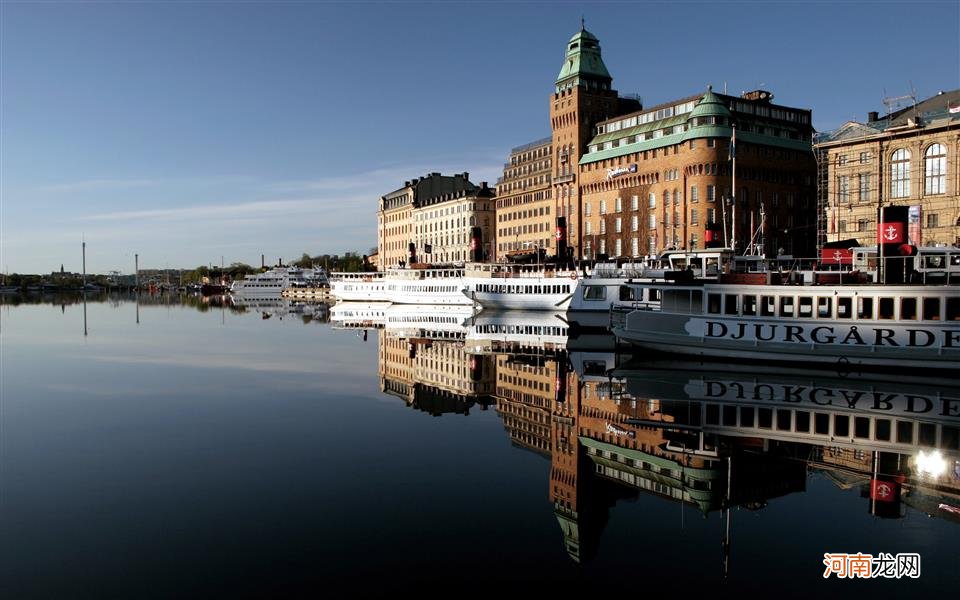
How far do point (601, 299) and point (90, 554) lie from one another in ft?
189

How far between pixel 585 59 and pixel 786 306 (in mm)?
90591

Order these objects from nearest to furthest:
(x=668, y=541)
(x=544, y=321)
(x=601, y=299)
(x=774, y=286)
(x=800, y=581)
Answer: (x=800, y=581) < (x=668, y=541) < (x=774, y=286) < (x=601, y=299) < (x=544, y=321)

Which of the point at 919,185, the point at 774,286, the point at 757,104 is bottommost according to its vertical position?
the point at 774,286

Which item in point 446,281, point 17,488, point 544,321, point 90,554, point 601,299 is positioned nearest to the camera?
point 90,554

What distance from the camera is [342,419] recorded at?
1090 inches

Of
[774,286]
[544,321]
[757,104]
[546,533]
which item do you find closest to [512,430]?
[546,533]

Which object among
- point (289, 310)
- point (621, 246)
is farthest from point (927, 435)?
point (289, 310)

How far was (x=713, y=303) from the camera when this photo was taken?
42438 millimetres

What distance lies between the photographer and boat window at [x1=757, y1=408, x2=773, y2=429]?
25453mm

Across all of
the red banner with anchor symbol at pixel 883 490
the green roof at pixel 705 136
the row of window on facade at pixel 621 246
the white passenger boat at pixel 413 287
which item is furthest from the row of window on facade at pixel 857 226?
the red banner with anchor symbol at pixel 883 490

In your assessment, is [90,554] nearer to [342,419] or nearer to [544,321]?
[342,419]

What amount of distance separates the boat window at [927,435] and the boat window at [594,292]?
43154 millimetres

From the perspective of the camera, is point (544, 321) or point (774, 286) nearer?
point (774, 286)

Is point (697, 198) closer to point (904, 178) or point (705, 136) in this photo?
point (705, 136)
